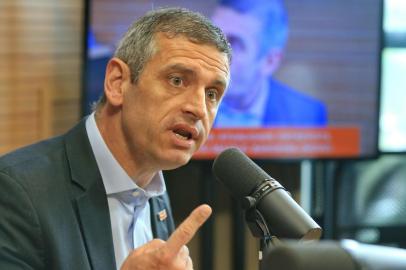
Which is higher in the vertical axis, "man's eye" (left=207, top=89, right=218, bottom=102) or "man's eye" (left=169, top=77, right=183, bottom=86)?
"man's eye" (left=169, top=77, right=183, bottom=86)

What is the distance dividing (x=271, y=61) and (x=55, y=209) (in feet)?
7.86

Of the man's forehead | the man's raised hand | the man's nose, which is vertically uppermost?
the man's forehead

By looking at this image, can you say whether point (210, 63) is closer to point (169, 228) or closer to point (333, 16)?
point (169, 228)

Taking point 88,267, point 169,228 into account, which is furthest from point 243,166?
point 169,228

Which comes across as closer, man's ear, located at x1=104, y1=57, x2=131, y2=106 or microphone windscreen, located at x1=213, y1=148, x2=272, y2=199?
microphone windscreen, located at x1=213, y1=148, x2=272, y2=199

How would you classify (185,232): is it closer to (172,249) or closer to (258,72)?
(172,249)

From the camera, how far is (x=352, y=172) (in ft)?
14.8

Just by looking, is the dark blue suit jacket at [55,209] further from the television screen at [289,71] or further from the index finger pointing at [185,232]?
the television screen at [289,71]

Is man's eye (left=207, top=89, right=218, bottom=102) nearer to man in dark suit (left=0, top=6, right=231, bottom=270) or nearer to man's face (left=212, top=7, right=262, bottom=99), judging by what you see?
man in dark suit (left=0, top=6, right=231, bottom=270)

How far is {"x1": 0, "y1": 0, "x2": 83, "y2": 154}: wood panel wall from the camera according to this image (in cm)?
392

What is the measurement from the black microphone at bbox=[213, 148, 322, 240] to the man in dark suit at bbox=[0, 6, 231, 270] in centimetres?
23

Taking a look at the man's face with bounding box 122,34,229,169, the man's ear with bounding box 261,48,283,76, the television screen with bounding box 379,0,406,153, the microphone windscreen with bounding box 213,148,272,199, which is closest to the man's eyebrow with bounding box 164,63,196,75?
the man's face with bounding box 122,34,229,169

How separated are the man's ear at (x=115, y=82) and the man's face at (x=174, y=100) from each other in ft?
0.13

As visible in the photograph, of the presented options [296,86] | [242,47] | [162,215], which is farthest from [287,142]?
[162,215]
